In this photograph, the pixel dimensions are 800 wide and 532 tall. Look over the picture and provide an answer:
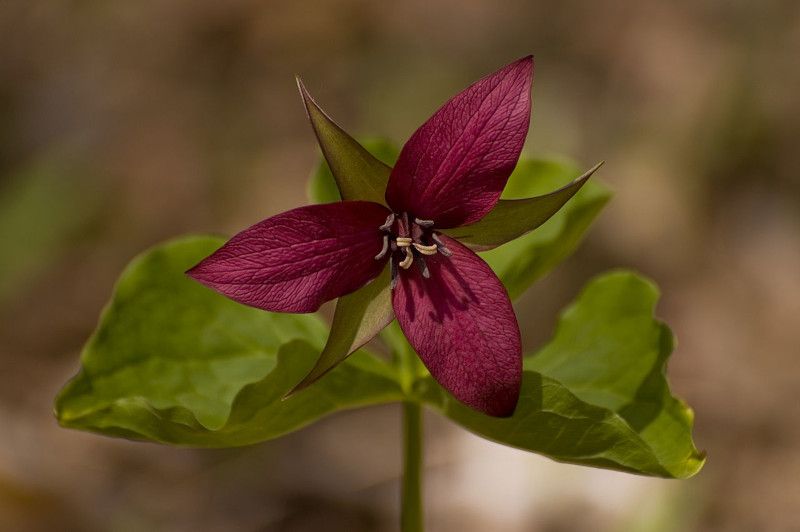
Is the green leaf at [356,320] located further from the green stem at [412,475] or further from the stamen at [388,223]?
the green stem at [412,475]

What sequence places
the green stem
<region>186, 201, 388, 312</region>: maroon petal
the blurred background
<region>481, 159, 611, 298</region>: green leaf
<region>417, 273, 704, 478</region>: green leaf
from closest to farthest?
<region>186, 201, 388, 312</region>: maroon petal
<region>417, 273, 704, 478</region>: green leaf
the green stem
<region>481, 159, 611, 298</region>: green leaf
the blurred background

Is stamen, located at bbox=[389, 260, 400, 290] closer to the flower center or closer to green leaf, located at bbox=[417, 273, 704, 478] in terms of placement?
the flower center

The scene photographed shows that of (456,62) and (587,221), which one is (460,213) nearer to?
(587,221)

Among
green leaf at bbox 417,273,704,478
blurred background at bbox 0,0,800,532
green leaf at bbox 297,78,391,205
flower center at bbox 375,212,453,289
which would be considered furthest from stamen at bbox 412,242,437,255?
blurred background at bbox 0,0,800,532

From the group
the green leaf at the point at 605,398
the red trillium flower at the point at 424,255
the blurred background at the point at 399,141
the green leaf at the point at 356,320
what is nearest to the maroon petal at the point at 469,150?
the red trillium flower at the point at 424,255

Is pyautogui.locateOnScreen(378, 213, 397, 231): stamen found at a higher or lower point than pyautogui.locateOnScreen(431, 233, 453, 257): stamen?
higher

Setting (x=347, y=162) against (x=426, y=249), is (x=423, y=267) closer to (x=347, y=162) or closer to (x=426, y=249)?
(x=426, y=249)
